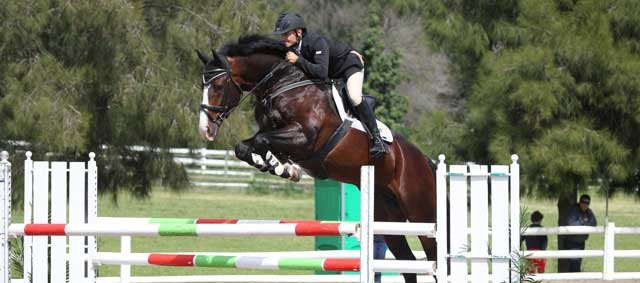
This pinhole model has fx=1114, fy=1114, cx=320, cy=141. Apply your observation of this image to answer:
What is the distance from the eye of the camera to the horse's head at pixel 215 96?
679 centimetres

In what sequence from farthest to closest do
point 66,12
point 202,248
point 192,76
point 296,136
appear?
point 202,248
point 192,76
point 66,12
point 296,136

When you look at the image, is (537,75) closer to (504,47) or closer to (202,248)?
(504,47)

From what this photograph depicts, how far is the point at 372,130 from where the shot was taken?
24.7ft

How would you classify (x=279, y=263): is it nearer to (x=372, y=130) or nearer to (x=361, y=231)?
(x=361, y=231)

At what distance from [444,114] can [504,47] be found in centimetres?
148

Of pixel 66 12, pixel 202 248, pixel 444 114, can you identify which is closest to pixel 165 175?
pixel 66 12

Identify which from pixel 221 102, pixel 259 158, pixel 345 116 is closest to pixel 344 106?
pixel 345 116

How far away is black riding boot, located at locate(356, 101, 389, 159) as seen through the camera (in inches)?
296

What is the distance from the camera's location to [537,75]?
1180 cm

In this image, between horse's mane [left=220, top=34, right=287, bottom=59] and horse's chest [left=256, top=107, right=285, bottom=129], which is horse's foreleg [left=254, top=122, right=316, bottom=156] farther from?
horse's mane [left=220, top=34, right=287, bottom=59]

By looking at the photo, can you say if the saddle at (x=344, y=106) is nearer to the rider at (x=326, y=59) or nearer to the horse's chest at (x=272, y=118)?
the rider at (x=326, y=59)

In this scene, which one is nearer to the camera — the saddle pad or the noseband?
the noseband

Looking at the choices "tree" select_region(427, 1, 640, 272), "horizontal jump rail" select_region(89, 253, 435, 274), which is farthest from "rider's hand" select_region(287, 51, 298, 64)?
"tree" select_region(427, 1, 640, 272)

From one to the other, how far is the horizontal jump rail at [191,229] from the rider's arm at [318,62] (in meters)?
1.84
